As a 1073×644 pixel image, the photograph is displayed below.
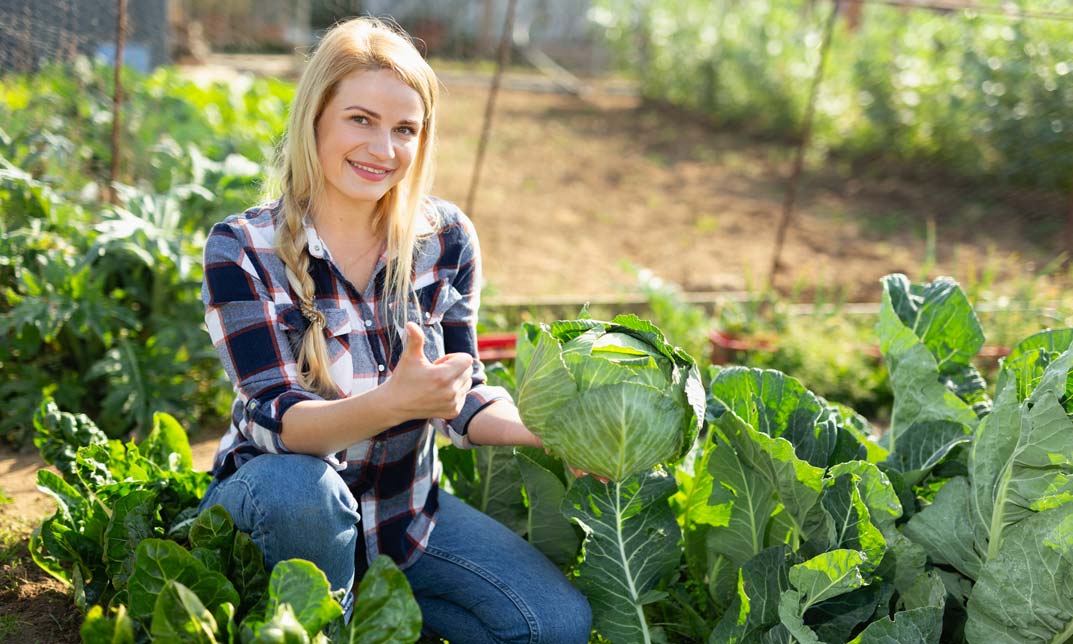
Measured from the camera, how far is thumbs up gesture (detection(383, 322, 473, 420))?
1.86 meters

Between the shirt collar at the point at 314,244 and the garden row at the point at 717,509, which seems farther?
the shirt collar at the point at 314,244

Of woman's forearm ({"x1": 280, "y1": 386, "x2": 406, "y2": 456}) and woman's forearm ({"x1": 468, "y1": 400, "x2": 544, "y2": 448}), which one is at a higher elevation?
woman's forearm ({"x1": 280, "y1": 386, "x2": 406, "y2": 456})

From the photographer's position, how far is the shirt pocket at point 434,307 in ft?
7.61

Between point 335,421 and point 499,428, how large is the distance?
0.46 meters

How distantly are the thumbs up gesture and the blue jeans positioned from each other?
27cm

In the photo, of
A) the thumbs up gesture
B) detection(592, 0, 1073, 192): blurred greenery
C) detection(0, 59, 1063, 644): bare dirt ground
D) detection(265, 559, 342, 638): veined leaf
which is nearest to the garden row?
detection(265, 559, 342, 638): veined leaf

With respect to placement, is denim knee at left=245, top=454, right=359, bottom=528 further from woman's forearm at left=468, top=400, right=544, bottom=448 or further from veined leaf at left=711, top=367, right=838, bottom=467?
veined leaf at left=711, top=367, right=838, bottom=467

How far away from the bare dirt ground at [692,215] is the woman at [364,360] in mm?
2096

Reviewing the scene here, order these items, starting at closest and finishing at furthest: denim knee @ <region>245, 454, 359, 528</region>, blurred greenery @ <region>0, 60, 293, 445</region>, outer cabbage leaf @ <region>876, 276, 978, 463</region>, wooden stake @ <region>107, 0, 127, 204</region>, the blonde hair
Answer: denim knee @ <region>245, 454, 359, 528</region>, the blonde hair, outer cabbage leaf @ <region>876, 276, 978, 463</region>, blurred greenery @ <region>0, 60, 293, 445</region>, wooden stake @ <region>107, 0, 127, 204</region>

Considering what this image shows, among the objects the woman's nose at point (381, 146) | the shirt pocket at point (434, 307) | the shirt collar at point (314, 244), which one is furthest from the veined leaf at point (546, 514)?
the woman's nose at point (381, 146)

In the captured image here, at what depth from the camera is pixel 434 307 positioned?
7.73 feet

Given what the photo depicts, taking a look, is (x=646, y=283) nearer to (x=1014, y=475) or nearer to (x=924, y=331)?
(x=924, y=331)

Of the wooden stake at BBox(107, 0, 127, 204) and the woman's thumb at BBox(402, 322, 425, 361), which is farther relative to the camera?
the wooden stake at BBox(107, 0, 127, 204)

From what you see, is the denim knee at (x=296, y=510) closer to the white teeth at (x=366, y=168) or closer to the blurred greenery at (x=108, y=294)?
the white teeth at (x=366, y=168)
